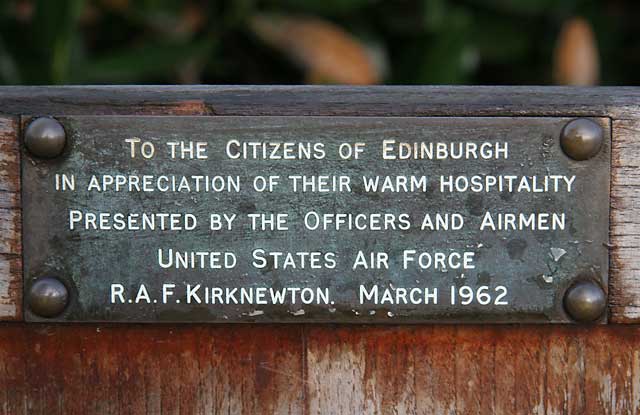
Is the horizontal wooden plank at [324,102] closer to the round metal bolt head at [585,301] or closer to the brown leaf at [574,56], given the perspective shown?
the round metal bolt head at [585,301]

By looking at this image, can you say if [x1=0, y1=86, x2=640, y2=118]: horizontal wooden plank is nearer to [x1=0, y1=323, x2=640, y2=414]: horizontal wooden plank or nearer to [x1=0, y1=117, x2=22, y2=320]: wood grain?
[x1=0, y1=117, x2=22, y2=320]: wood grain

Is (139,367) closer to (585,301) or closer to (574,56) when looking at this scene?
(585,301)

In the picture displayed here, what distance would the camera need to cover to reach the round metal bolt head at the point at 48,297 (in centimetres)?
92

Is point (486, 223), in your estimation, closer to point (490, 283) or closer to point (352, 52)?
point (490, 283)

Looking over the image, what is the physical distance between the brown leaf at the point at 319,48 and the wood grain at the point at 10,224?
738mm

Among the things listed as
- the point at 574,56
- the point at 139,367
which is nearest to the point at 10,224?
the point at 139,367

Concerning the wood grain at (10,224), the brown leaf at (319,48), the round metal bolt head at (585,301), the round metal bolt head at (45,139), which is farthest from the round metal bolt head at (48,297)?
the brown leaf at (319,48)

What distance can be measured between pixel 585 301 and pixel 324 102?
36cm

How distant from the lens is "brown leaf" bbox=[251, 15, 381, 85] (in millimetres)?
1581

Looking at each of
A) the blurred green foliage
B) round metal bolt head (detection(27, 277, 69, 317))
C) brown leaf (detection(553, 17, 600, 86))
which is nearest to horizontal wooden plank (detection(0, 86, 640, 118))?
round metal bolt head (detection(27, 277, 69, 317))

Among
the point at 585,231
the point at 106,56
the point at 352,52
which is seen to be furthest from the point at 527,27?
the point at 585,231

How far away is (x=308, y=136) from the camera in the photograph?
925 millimetres

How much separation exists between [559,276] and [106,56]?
3.32ft

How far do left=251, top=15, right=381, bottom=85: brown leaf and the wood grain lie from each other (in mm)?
738
